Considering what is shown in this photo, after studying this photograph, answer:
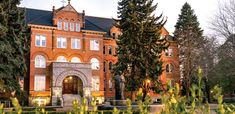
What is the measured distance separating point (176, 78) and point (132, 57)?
1955 cm

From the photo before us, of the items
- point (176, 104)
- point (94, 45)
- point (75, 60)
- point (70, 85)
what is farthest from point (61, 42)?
point (176, 104)

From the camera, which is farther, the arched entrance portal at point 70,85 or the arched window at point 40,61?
the arched entrance portal at point 70,85

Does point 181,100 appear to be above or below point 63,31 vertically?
below

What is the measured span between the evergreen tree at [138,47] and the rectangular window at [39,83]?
34.1ft

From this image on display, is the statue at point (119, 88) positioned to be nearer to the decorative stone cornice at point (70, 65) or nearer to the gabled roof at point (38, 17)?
the decorative stone cornice at point (70, 65)

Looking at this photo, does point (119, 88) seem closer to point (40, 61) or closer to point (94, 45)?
point (40, 61)

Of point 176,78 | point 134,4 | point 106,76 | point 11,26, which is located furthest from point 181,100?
point 176,78

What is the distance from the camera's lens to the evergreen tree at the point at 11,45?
2489 cm

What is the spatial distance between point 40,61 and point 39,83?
2.93m

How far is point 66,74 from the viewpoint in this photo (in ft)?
126

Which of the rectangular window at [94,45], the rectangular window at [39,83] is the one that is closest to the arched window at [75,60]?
the rectangular window at [94,45]

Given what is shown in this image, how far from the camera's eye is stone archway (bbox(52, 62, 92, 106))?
37.3 metres

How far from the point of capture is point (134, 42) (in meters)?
32.9

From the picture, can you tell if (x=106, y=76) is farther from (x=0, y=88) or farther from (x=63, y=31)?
(x=0, y=88)
